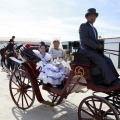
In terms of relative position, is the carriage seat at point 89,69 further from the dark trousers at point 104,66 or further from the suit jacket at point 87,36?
the suit jacket at point 87,36

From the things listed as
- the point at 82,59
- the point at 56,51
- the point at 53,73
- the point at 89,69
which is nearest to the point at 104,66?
the point at 89,69

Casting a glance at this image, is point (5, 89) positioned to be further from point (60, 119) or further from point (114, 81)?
point (114, 81)

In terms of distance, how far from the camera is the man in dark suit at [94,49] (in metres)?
4.25

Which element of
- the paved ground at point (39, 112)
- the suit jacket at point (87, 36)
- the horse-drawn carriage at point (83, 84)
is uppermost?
the suit jacket at point (87, 36)

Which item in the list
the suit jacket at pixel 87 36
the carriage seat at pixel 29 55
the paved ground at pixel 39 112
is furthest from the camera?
the carriage seat at pixel 29 55

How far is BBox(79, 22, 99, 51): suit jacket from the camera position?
4.54 metres

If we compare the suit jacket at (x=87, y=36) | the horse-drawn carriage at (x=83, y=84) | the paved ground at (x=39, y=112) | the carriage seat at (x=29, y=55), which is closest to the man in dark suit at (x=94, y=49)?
the suit jacket at (x=87, y=36)

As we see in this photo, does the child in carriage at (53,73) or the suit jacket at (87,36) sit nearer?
the suit jacket at (87,36)

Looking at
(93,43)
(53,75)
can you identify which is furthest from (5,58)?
(93,43)

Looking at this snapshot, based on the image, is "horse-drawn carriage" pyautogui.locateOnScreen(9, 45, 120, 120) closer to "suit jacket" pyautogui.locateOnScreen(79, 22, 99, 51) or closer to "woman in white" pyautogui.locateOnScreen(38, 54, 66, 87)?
"woman in white" pyautogui.locateOnScreen(38, 54, 66, 87)

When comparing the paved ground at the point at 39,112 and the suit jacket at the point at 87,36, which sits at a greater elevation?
the suit jacket at the point at 87,36

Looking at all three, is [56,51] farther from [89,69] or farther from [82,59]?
[89,69]

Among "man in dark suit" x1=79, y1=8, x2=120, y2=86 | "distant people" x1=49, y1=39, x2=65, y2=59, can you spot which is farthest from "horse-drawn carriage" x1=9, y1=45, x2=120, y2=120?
"distant people" x1=49, y1=39, x2=65, y2=59

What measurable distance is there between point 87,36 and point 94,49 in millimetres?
253
